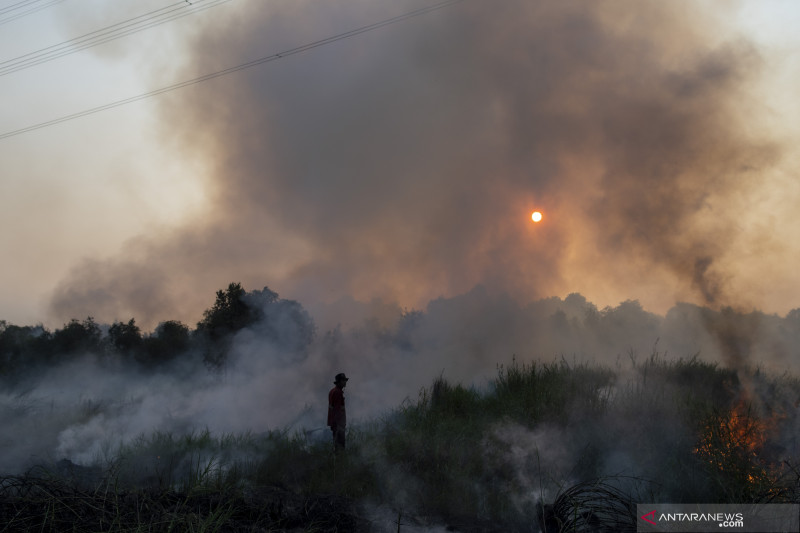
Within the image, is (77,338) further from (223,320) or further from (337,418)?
(337,418)

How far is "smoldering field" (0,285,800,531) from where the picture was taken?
7188mm

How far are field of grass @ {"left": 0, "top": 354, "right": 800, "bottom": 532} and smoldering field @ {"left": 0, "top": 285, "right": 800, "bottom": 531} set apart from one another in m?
0.04

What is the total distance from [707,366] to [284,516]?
9464mm

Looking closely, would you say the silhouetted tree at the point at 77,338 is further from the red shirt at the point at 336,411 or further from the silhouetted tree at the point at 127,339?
the red shirt at the point at 336,411

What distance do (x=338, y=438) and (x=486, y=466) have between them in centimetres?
291

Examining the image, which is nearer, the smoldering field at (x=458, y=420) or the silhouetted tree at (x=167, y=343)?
the smoldering field at (x=458, y=420)

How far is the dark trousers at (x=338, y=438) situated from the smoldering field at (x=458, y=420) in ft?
0.81

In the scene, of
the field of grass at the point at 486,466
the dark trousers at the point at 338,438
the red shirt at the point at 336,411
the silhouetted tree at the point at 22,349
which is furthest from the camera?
the silhouetted tree at the point at 22,349

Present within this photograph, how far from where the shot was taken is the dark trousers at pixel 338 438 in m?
9.57

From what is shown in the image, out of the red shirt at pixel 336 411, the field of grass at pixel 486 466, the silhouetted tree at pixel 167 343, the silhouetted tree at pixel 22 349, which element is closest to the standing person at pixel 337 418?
the red shirt at pixel 336 411


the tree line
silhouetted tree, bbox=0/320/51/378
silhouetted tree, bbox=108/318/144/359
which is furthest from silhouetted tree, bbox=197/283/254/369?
silhouetted tree, bbox=0/320/51/378

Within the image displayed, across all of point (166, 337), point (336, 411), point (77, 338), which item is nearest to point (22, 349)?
point (77, 338)

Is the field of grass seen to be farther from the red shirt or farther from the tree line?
the tree line

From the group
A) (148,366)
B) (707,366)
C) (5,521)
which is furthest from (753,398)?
(148,366)
